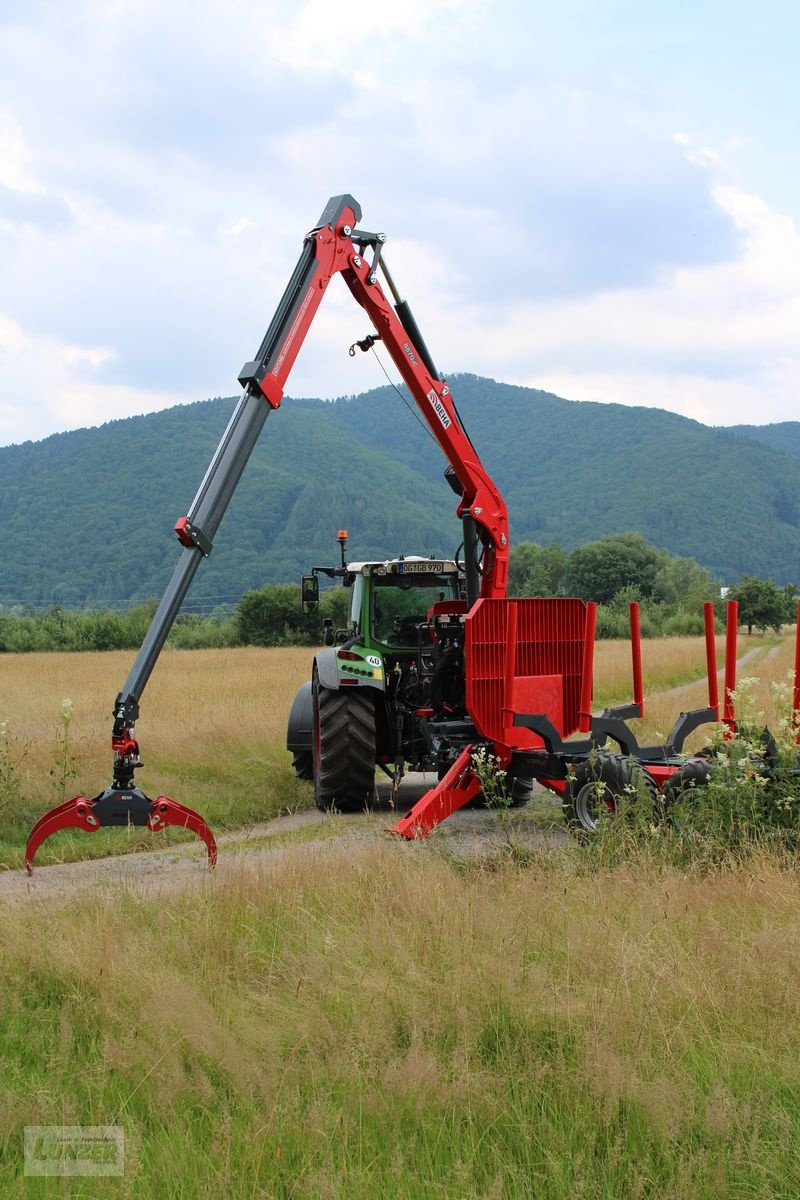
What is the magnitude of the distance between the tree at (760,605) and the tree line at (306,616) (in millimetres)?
47

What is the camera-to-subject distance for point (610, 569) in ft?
262

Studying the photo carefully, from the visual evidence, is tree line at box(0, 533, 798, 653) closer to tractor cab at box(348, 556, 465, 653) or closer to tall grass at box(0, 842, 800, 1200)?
tractor cab at box(348, 556, 465, 653)

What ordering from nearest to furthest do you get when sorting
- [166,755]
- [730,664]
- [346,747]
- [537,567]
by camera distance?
1. [730,664]
2. [346,747]
3. [166,755]
4. [537,567]

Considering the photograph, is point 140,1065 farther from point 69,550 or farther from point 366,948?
point 69,550

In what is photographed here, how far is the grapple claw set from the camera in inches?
281

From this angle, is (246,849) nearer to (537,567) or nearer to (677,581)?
(677,581)

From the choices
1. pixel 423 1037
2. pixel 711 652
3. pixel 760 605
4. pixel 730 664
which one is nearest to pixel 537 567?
pixel 760 605

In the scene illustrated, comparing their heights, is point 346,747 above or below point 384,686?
below

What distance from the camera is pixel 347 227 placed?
399 inches

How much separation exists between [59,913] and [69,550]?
108381 millimetres

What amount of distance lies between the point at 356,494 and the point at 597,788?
118396 millimetres

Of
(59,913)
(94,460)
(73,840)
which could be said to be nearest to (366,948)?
(59,913)

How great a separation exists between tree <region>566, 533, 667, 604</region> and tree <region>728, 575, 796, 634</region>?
22707 millimetres

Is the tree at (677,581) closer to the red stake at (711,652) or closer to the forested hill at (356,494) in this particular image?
the forested hill at (356,494)
